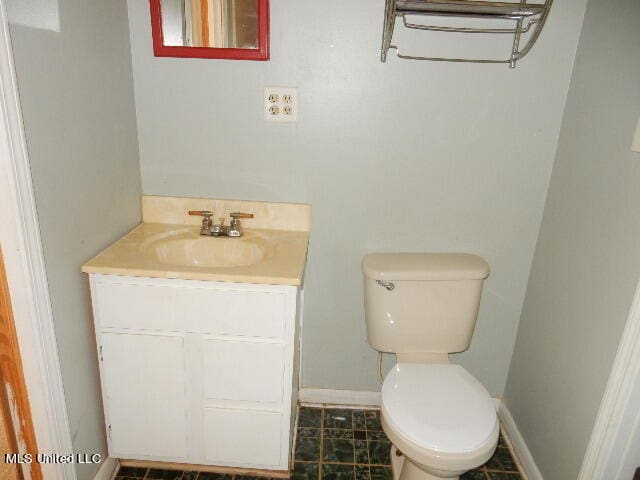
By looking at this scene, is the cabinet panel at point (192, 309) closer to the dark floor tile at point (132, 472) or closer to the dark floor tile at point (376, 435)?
the dark floor tile at point (132, 472)

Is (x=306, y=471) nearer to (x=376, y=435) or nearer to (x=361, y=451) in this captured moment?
(x=361, y=451)

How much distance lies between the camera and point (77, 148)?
1258 millimetres

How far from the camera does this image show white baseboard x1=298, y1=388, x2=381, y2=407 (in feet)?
6.37

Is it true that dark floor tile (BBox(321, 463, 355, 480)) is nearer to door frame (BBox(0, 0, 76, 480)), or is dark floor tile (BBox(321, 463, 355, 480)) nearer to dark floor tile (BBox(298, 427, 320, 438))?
dark floor tile (BBox(298, 427, 320, 438))

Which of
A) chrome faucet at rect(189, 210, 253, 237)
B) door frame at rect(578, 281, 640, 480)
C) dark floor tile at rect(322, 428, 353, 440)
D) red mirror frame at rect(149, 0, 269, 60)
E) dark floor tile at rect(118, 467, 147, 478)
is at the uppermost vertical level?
red mirror frame at rect(149, 0, 269, 60)

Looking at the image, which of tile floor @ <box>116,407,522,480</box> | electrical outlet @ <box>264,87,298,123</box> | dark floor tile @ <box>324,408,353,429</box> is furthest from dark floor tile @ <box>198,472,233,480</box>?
electrical outlet @ <box>264,87,298,123</box>

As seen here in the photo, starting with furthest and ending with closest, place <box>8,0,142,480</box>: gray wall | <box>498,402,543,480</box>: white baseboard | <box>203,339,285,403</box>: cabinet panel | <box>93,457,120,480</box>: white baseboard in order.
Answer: <box>498,402,543,480</box>: white baseboard
<box>93,457,120,480</box>: white baseboard
<box>203,339,285,403</box>: cabinet panel
<box>8,0,142,480</box>: gray wall

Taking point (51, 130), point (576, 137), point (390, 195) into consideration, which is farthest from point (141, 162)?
point (576, 137)

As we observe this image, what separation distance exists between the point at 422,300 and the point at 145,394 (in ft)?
3.37

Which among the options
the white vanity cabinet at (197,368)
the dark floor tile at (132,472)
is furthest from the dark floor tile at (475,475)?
the dark floor tile at (132,472)

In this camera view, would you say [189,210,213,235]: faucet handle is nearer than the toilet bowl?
No

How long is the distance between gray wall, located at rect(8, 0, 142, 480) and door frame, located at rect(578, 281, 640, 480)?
1540mm

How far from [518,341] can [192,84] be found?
1678 millimetres

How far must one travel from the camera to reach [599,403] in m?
1.20
